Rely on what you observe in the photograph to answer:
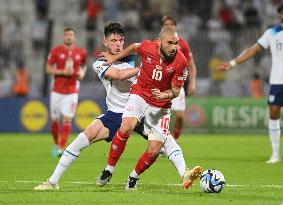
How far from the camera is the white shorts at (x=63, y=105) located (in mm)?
18484

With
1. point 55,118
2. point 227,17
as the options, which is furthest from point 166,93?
point 227,17

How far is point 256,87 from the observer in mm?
25938

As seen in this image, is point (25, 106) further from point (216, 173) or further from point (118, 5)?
point (216, 173)

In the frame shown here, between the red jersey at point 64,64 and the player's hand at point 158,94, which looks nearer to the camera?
the player's hand at point 158,94

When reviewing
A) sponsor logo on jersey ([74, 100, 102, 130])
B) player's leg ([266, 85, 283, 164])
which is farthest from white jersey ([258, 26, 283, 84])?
sponsor logo on jersey ([74, 100, 102, 130])

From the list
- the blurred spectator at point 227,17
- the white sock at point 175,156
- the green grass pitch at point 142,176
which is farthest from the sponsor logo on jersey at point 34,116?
the white sock at point 175,156

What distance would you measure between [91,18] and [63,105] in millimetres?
9307

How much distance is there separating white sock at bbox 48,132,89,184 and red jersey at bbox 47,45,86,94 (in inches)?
302

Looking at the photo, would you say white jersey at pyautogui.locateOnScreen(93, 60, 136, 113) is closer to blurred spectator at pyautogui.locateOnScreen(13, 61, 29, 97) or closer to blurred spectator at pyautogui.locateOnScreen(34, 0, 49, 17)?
blurred spectator at pyautogui.locateOnScreen(13, 61, 29, 97)

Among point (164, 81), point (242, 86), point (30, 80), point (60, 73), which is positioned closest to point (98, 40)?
point (30, 80)

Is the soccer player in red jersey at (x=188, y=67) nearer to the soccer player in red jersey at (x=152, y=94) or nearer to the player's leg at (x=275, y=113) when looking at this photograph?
the player's leg at (x=275, y=113)

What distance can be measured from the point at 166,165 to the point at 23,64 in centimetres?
1187

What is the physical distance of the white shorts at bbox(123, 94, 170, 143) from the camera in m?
10.8

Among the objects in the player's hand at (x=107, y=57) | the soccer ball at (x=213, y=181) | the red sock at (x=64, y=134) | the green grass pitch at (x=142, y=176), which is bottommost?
the green grass pitch at (x=142, y=176)
